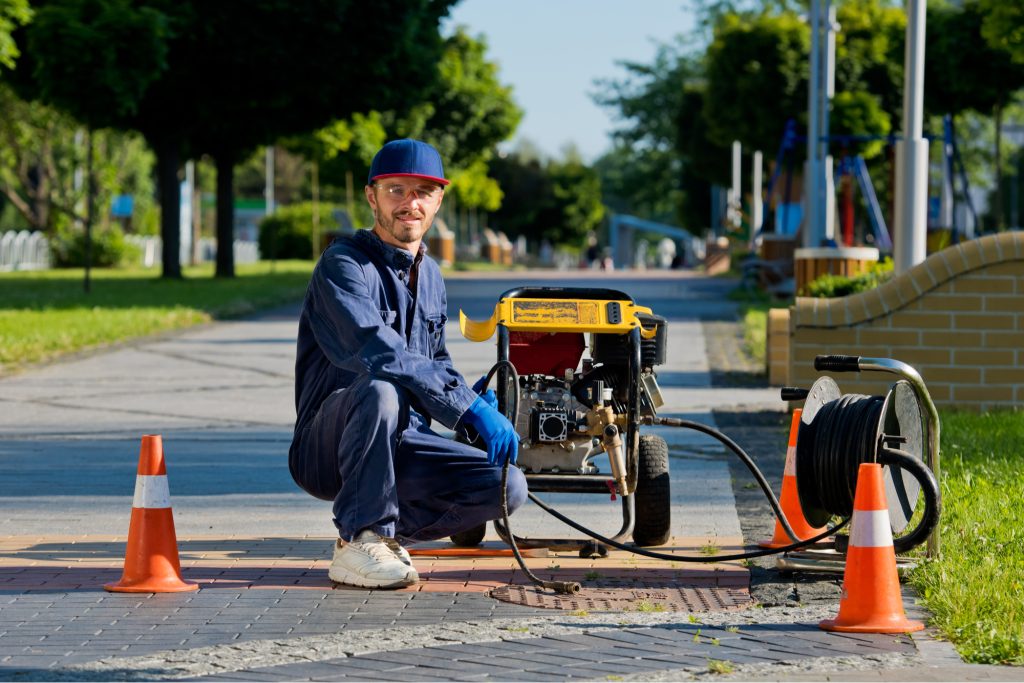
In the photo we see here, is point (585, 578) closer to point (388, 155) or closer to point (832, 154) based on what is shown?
point (388, 155)

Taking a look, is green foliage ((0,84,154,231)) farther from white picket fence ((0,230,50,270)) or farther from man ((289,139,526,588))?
man ((289,139,526,588))

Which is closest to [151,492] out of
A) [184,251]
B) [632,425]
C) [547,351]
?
[547,351]

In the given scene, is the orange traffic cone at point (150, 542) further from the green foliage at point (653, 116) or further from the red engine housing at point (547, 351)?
the green foliage at point (653, 116)

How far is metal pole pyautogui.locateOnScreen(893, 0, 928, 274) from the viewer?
1438 centimetres

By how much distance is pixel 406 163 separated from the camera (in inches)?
251

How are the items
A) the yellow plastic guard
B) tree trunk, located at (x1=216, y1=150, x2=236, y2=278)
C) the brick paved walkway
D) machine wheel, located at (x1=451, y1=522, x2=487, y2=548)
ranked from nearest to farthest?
1. the brick paved walkway
2. the yellow plastic guard
3. machine wheel, located at (x1=451, y1=522, x2=487, y2=548)
4. tree trunk, located at (x1=216, y1=150, x2=236, y2=278)

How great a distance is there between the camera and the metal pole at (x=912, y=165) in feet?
47.2

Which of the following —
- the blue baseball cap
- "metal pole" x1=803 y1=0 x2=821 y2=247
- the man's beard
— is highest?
"metal pole" x1=803 y1=0 x2=821 y2=247

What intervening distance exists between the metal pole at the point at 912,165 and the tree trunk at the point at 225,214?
2508 centimetres

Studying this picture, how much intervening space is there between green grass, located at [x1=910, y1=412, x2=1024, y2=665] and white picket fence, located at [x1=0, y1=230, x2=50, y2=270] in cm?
4280

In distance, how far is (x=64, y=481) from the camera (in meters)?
Result: 9.15

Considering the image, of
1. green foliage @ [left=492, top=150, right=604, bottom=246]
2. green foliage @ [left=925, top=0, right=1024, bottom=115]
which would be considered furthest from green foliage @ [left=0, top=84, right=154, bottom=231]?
green foliage @ [left=492, top=150, right=604, bottom=246]

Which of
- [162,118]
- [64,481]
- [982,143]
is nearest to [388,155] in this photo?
[64,481]

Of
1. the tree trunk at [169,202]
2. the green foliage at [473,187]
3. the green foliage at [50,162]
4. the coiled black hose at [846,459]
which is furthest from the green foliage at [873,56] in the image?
the coiled black hose at [846,459]
